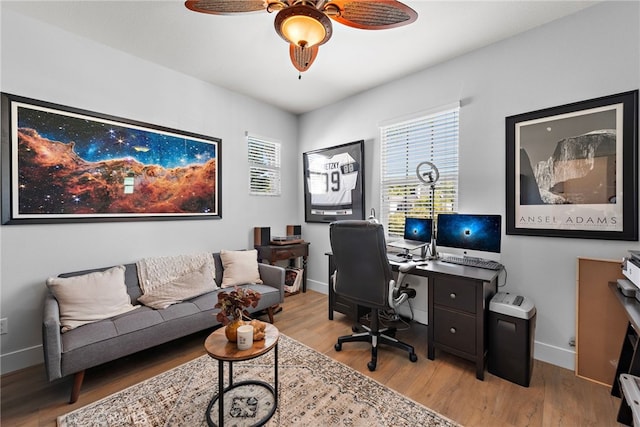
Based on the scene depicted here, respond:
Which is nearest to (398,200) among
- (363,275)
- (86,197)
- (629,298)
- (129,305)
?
(363,275)

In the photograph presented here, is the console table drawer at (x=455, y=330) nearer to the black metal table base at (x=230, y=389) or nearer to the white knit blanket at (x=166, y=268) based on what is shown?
the black metal table base at (x=230, y=389)

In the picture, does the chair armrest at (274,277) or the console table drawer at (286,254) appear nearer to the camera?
the chair armrest at (274,277)

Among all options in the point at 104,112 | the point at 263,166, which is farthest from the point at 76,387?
the point at 263,166

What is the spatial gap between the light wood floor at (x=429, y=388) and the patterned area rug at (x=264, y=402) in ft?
0.41

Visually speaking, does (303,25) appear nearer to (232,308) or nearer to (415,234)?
(232,308)

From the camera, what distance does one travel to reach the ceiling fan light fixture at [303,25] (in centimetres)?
139

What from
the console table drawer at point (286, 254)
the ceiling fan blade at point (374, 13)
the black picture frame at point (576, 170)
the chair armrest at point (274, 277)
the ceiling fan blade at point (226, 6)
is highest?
the ceiling fan blade at point (226, 6)

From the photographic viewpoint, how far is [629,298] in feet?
5.35

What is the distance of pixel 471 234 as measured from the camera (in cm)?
238

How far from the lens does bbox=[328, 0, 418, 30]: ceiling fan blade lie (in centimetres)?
141

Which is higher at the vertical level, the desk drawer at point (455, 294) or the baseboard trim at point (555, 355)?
the desk drawer at point (455, 294)

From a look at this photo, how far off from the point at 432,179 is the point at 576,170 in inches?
42.7

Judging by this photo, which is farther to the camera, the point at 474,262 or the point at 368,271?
the point at 474,262

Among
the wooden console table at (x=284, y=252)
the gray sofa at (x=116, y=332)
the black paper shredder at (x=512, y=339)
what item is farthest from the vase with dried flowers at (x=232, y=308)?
the wooden console table at (x=284, y=252)
